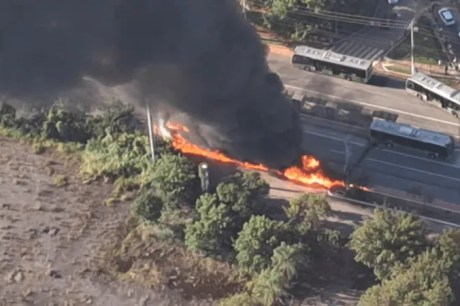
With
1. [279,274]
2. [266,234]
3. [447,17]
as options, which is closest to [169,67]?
[266,234]

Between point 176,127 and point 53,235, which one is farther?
point 176,127

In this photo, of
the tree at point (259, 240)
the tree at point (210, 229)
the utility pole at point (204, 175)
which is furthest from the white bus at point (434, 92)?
the tree at point (210, 229)

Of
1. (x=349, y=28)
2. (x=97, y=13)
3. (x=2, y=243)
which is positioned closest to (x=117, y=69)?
(x=97, y=13)

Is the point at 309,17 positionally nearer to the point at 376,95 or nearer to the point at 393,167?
the point at 376,95

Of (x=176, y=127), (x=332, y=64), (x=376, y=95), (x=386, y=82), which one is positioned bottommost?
(x=176, y=127)

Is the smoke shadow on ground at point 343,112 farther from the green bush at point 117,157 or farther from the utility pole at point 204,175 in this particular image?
the utility pole at point 204,175
